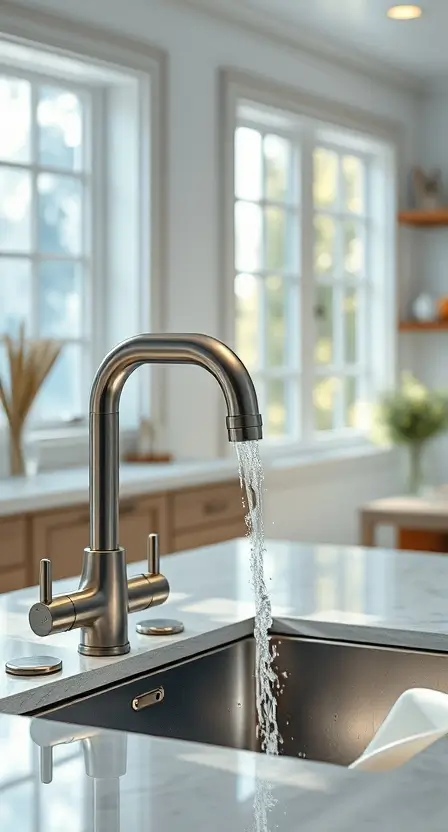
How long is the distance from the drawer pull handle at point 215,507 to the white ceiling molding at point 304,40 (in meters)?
1.97

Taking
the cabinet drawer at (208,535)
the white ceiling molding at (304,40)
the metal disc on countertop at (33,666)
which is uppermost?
the white ceiling molding at (304,40)

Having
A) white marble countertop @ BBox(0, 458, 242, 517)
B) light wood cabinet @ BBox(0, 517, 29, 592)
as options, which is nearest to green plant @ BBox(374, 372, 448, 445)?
white marble countertop @ BBox(0, 458, 242, 517)

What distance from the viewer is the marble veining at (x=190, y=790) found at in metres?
0.87

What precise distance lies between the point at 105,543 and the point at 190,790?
1.57ft

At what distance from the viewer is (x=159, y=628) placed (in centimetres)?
156

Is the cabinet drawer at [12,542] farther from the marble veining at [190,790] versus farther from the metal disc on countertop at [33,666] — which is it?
the marble veining at [190,790]

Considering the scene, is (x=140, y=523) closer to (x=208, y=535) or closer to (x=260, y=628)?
(x=208, y=535)

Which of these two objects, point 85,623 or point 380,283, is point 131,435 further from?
point 85,623

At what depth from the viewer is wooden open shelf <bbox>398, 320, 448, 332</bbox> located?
6414 millimetres

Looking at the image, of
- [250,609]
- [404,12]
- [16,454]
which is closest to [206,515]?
[16,454]

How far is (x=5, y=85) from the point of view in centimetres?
418

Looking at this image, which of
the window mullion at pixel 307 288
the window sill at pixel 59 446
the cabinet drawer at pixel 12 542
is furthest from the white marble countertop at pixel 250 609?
the window mullion at pixel 307 288

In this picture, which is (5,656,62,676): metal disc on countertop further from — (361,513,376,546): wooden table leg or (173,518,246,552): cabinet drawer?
(361,513,376,546): wooden table leg

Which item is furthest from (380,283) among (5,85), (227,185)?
(5,85)
